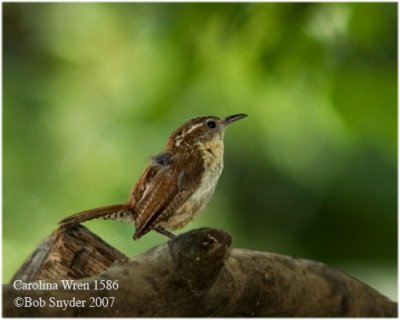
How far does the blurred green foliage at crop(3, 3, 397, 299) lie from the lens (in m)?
3.46

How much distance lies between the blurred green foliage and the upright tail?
2.24ft

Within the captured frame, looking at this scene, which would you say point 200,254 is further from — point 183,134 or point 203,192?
point 183,134

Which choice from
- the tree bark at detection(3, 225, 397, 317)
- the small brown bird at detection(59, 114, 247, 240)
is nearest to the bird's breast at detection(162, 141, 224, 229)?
the small brown bird at detection(59, 114, 247, 240)

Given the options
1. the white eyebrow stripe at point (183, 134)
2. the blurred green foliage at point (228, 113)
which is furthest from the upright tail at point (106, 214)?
the blurred green foliage at point (228, 113)

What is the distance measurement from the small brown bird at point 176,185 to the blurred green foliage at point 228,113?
30 cm

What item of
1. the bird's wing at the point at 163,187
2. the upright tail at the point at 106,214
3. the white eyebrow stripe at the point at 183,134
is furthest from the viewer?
the white eyebrow stripe at the point at 183,134

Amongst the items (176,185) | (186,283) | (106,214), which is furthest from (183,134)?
(186,283)

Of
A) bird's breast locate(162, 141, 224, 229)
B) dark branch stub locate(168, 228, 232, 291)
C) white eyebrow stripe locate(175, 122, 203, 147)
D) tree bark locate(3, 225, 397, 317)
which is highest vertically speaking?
white eyebrow stripe locate(175, 122, 203, 147)

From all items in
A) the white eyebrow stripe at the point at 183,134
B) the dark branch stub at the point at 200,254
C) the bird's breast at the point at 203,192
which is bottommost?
the dark branch stub at the point at 200,254

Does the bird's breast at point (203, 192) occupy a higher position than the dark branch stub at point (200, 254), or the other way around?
the bird's breast at point (203, 192)

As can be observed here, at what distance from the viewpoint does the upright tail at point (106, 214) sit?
292 cm

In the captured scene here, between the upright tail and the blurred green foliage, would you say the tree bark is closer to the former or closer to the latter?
the upright tail

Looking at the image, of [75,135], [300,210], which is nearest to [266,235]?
[300,210]

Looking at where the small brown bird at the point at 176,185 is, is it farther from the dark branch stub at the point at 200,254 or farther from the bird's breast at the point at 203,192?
the dark branch stub at the point at 200,254
